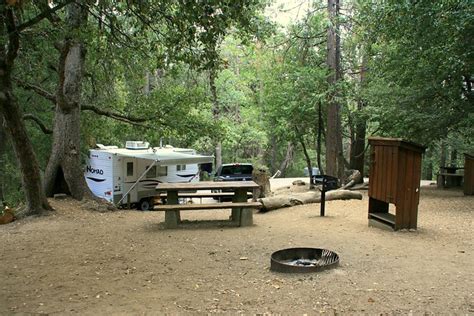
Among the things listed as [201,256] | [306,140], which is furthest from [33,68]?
[306,140]

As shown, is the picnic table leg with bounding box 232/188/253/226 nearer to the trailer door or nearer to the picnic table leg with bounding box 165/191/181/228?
the picnic table leg with bounding box 165/191/181/228

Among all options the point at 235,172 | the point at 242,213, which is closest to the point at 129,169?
the point at 235,172

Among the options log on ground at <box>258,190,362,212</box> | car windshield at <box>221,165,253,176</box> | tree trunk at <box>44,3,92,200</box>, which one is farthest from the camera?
car windshield at <box>221,165,253,176</box>

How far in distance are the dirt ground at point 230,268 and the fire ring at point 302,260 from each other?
0.40ft

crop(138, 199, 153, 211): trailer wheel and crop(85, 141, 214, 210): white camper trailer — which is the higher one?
crop(85, 141, 214, 210): white camper trailer

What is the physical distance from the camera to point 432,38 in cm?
1030

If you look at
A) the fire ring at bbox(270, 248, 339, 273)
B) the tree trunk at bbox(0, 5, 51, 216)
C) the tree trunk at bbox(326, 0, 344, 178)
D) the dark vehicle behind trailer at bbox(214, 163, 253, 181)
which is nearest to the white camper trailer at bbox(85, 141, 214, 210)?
the dark vehicle behind trailer at bbox(214, 163, 253, 181)

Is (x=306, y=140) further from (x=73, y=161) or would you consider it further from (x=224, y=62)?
(x=224, y=62)

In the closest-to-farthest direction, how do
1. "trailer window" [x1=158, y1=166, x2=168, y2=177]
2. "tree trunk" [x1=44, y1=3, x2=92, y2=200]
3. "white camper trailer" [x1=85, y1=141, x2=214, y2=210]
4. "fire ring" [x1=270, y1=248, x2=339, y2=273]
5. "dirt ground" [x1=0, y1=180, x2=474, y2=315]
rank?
"dirt ground" [x1=0, y1=180, x2=474, y2=315] < "fire ring" [x1=270, y1=248, x2=339, y2=273] < "tree trunk" [x1=44, y1=3, x2=92, y2=200] < "white camper trailer" [x1=85, y1=141, x2=214, y2=210] < "trailer window" [x1=158, y1=166, x2=168, y2=177]

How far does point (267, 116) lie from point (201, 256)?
52.2ft

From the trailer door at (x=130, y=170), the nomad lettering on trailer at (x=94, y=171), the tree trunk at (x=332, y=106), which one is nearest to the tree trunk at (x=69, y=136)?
the trailer door at (x=130, y=170)

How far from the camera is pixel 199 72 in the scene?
765cm

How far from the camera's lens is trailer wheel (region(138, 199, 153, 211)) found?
52.4 feet

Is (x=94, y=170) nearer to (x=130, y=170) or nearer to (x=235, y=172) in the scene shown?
(x=130, y=170)
